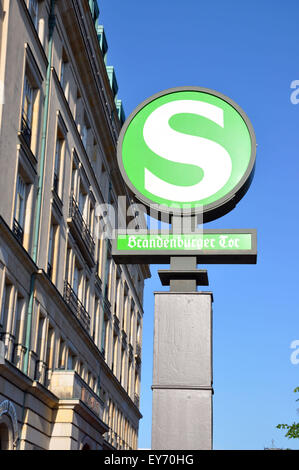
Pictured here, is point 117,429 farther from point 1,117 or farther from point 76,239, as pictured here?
point 1,117

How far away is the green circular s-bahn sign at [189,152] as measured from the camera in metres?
9.29

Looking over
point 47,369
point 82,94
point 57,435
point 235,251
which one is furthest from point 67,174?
point 235,251

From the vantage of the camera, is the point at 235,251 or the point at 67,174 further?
the point at 67,174

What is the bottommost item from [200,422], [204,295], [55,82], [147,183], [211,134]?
[200,422]

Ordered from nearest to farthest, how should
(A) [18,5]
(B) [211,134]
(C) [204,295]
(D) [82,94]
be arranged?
(C) [204,295] → (B) [211,134] → (A) [18,5] → (D) [82,94]

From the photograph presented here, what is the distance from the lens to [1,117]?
25.2 meters

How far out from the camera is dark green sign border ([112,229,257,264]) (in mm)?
8781

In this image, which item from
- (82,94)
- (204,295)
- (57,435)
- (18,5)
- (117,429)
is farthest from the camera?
(117,429)

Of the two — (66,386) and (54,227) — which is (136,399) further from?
(66,386)

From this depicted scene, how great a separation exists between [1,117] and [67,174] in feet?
36.3

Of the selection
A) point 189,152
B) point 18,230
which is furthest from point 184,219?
point 18,230

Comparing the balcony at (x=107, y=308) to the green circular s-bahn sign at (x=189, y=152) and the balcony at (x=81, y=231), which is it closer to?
the balcony at (x=81, y=231)

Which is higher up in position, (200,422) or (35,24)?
(35,24)

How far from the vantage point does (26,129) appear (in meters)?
29.3
